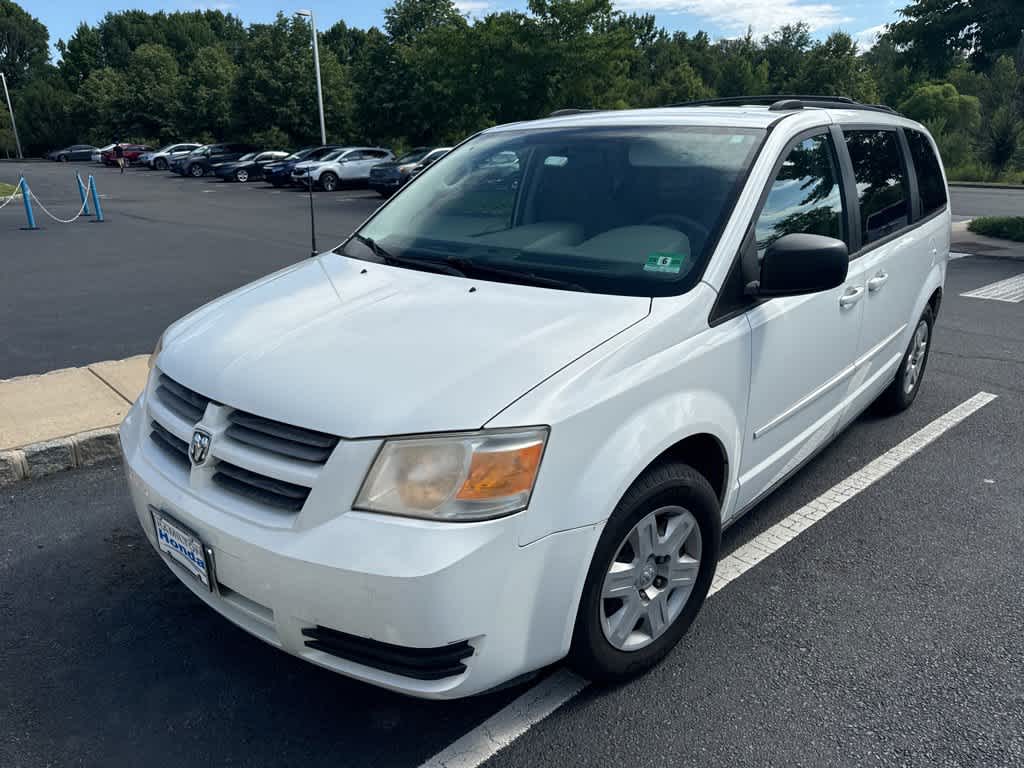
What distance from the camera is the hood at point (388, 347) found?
6.94ft

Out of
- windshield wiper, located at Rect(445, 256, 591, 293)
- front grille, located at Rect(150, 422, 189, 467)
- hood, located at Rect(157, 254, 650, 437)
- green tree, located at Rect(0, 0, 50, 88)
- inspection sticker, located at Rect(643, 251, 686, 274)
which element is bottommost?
front grille, located at Rect(150, 422, 189, 467)

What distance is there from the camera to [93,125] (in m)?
75.5

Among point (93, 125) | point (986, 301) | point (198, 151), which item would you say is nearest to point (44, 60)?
point (93, 125)

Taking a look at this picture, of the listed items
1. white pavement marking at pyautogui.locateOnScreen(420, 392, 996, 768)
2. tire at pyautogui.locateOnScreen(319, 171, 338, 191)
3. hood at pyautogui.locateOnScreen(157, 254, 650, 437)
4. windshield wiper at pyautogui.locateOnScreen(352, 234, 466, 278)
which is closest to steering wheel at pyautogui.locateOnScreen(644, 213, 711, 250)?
hood at pyautogui.locateOnScreen(157, 254, 650, 437)

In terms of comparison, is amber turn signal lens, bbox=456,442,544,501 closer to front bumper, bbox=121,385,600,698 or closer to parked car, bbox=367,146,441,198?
front bumper, bbox=121,385,600,698

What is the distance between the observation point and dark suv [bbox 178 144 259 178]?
1535 inches

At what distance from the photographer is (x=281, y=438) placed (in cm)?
219

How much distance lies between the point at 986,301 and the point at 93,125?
83786mm

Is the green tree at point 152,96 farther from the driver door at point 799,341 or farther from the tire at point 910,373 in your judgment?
the driver door at point 799,341

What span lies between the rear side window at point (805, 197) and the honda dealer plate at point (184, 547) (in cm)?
212

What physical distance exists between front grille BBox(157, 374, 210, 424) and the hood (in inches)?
1.6

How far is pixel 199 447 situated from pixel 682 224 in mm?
1782

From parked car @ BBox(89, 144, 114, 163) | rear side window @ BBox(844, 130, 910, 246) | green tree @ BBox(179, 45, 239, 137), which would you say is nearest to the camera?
rear side window @ BBox(844, 130, 910, 246)

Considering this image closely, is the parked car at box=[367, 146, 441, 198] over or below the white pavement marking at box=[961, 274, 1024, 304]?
over
